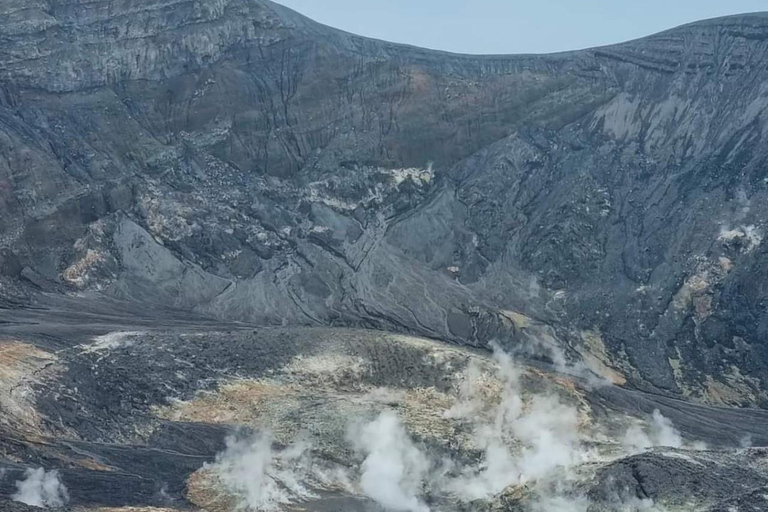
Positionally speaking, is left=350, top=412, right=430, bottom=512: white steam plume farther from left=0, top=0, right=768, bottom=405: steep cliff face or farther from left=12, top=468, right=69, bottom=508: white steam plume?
left=0, top=0, right=768, bottom=405: steep cliff face

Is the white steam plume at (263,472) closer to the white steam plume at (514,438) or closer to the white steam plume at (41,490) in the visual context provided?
the white steam plume at (514,438)

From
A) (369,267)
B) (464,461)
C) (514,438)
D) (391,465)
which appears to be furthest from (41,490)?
(369,267)

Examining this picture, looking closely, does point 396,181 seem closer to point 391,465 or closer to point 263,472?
point 391,465

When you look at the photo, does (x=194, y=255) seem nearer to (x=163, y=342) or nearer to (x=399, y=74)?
(x=163, y=342)

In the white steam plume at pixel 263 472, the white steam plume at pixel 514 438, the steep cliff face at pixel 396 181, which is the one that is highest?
the steep cliff face at pixel 396 181

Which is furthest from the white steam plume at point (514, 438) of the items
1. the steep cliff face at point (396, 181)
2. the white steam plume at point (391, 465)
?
the steep cliff face at point (396, 181)

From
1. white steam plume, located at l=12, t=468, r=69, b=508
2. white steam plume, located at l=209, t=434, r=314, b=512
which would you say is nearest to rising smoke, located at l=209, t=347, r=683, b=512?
white steam plume, located at l=209, t=434, r=314, b=512

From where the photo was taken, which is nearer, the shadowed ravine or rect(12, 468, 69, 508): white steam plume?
rect(12, 468, 69, 508): white steam plume
